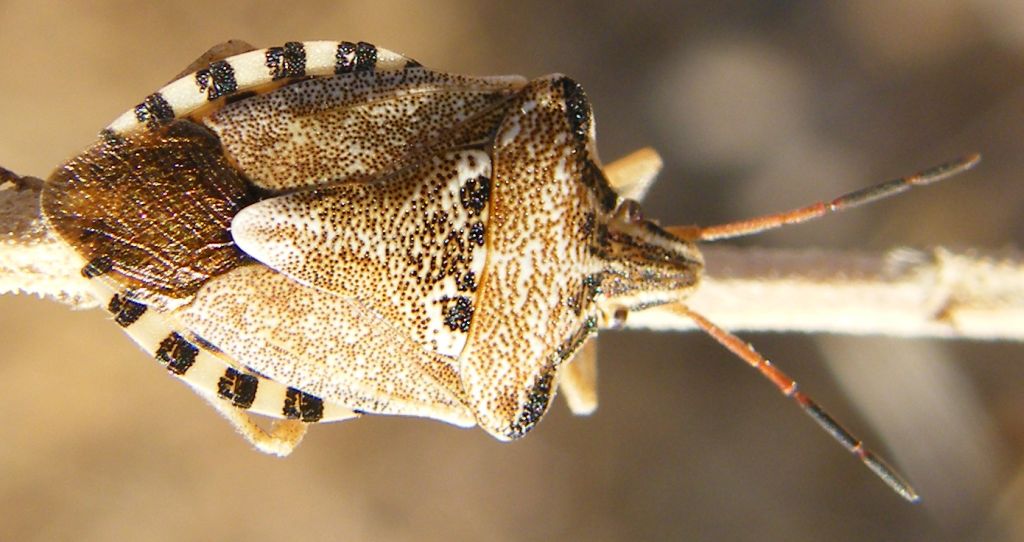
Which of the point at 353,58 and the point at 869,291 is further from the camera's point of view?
the point at 869,291

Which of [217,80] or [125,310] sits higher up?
[217,80]

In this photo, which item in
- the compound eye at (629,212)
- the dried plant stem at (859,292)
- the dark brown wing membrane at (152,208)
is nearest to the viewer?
the dark brown wing membrane at (152,208)

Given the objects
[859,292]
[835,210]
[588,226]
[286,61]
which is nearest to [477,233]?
[588,226]

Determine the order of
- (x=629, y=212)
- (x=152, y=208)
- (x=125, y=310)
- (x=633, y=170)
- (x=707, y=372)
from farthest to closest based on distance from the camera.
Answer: (x=707, y=372) < (x=633, y=170) < (x=629, y=212) < (x=125, y=310) < (x=152, y=208)

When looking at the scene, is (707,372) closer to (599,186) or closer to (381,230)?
(599,186)

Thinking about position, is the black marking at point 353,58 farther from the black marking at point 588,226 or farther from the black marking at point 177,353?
the black marking at point 177,353

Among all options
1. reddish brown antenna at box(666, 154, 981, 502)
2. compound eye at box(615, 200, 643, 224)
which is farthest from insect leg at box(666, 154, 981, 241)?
compound eye at box(615, 200, 643, 224)

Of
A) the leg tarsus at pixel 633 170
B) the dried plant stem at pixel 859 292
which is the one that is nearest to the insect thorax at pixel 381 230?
the dried plant stem at pixel 859 292
